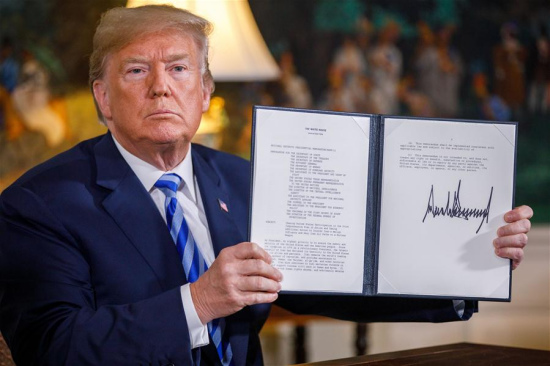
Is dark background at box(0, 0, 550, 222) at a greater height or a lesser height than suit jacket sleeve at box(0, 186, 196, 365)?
greater

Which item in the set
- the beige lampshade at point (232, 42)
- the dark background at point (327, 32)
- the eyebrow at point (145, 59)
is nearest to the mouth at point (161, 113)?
the eyebrow at point (145, 59)

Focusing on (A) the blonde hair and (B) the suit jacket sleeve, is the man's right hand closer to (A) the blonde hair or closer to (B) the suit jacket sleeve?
(B) the suit jacket sleeve

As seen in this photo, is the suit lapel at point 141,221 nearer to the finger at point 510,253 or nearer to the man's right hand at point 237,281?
the man's right hand at point 237,281

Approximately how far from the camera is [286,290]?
8.21 ft

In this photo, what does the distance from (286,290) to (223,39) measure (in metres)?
2.08

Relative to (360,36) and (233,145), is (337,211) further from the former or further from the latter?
(360,36)

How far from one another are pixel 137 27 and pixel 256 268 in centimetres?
94

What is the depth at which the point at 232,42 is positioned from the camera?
4301 mm

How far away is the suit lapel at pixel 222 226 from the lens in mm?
2824

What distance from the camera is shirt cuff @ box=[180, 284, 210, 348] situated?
246 centimetres

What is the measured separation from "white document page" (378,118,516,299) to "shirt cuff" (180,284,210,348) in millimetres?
575

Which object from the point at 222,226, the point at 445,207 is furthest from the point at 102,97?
the point at 445,207

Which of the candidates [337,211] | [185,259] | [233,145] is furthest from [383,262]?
[233,145]

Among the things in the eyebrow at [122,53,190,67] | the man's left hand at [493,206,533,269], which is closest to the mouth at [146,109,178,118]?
the eyebrow at [122,53,190,67]
